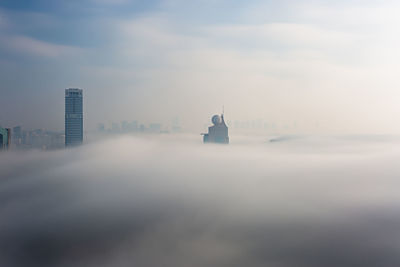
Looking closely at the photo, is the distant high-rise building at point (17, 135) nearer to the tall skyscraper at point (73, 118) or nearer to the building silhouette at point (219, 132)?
the tall skyscraper at point (73, 118)

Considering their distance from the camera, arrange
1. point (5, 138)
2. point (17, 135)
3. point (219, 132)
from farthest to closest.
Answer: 1. point (219, 132)
2. point (17, 135)
3. point (5, 138)

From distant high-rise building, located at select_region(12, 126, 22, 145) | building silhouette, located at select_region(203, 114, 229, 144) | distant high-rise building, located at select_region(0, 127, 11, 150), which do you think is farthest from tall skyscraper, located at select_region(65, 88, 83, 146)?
building silhouette, located at select_region(203, 114, 229, 144)

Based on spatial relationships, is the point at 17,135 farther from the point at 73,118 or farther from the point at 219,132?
the point at 219,132

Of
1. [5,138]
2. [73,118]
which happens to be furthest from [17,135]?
[73,118]

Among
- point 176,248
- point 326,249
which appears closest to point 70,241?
point 176,248

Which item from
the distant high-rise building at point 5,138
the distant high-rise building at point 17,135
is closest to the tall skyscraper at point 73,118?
the distant high-rise building at point 17,135

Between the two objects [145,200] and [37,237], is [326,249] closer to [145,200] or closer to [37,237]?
[145,200]
